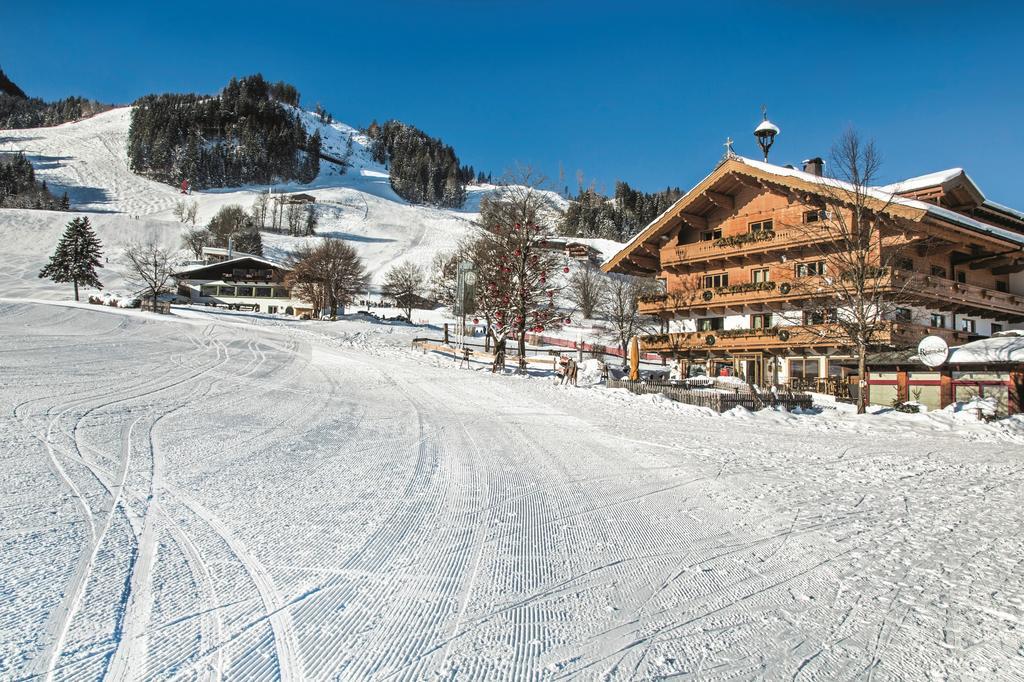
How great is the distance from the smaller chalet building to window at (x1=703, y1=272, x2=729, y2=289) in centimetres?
5542

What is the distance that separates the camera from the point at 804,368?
29.5m

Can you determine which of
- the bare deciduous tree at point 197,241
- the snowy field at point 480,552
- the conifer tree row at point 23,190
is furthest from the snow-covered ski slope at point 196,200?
the snowy field at point 480,552

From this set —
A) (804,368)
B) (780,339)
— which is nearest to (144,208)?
(780,339)

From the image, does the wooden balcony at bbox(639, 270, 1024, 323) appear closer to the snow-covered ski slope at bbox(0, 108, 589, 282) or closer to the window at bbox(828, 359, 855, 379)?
the window at bbox(828, 359, 855, 379)

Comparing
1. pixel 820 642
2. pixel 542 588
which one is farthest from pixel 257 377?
pixel 820 642

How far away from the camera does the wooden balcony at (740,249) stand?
27516 millimetres

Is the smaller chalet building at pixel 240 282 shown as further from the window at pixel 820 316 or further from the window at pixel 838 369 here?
the window at pixel 838 369

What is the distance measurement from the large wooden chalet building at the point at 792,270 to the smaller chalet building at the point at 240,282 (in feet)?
179

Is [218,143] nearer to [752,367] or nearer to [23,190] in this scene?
[23,190]

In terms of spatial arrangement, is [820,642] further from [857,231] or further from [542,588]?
[857,231]

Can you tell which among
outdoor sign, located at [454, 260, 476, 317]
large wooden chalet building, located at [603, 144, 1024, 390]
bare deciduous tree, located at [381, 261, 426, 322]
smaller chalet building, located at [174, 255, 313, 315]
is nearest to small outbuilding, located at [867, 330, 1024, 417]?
large wooden chalet building, located at [603, 144, 1024, 390]

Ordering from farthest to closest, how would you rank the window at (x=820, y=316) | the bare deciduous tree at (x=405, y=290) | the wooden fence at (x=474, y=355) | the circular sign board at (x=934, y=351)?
the bare deciduous tree at (x=405, y=290) < the wooden fence at (x=474, y=355) < the window at (x=820, y=316) < the circular sign board at (x=934, y=351)

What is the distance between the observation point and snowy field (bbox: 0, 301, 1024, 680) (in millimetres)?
3260

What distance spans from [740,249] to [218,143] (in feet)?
568
